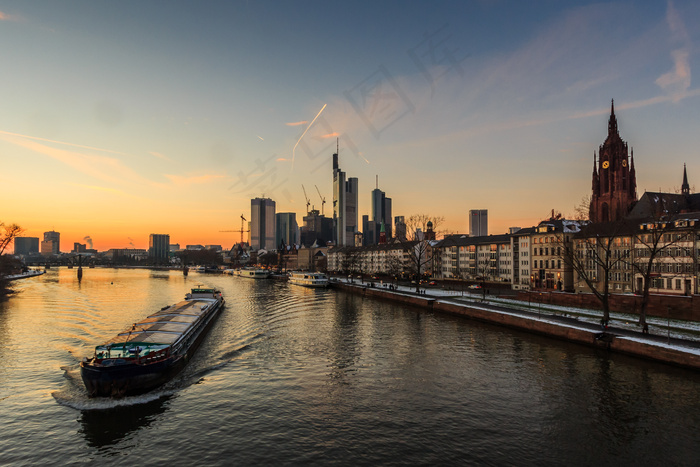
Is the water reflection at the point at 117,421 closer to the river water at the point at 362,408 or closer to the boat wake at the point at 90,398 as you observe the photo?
the river water at the point at 362,408

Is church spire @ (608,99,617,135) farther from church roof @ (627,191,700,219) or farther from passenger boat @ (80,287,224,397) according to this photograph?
passenger boat @ (80,287,224,397)

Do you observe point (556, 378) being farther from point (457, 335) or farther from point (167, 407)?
point (167, 407)

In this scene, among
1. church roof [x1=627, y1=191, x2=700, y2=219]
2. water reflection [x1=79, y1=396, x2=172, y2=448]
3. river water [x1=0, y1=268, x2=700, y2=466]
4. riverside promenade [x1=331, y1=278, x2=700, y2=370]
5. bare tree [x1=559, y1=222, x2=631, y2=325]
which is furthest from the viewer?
church roof [x1=627, y1=191, x2=700, y2=219]

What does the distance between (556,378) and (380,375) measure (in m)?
14.9

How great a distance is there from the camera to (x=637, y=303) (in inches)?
2188

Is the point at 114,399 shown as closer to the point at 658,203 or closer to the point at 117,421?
the point at 117,421

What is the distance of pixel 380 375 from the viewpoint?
113 feet

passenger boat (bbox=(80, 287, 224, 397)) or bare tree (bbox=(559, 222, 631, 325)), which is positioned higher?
bare tree (bbox=(559, 222, 631, 325))

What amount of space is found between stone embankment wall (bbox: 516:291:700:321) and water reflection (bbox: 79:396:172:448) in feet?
160

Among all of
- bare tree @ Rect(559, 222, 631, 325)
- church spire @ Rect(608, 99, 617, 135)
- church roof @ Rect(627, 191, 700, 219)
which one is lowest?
bare tree @ Rect(559, 222, 631, 325)

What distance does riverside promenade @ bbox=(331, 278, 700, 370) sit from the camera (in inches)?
1431

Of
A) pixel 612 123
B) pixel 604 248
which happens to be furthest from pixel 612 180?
pixel 604 248

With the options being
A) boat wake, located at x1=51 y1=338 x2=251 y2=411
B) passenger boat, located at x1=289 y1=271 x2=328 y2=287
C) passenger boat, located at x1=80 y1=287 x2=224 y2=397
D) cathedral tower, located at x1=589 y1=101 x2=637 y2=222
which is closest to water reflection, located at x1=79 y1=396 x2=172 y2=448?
boat wake, located at x1=51 y1=338 x2=251 y2=411

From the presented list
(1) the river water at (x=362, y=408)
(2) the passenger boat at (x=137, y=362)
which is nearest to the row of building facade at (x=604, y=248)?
(1) the river water at (x=362, y=408)
